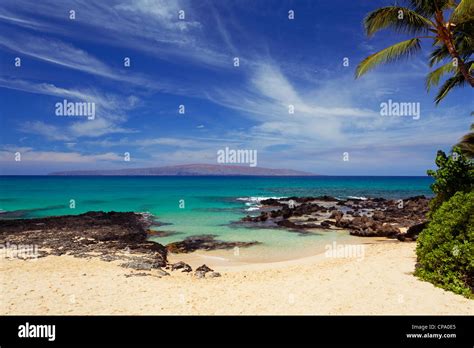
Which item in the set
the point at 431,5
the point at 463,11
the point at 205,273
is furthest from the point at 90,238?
the point at 463,11

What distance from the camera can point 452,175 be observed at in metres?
10.0

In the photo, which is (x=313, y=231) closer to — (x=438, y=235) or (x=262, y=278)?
(x=262, y=278)

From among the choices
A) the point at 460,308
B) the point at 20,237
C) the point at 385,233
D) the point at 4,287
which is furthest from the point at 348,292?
the point at 20,237

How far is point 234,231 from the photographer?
23766 millimetres

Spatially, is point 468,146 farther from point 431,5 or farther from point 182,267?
point 182,267

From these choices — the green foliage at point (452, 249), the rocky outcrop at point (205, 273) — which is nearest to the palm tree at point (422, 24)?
the green foliage at point (452, 249)

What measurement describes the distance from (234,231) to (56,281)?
15194 mm

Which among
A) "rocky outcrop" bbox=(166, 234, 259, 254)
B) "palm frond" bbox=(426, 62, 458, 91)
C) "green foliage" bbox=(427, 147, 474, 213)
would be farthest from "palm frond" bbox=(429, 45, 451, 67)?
"rocky outcrop" bbox=(166, 234, 259, 254)

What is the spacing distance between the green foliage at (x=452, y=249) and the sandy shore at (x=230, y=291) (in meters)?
0.37

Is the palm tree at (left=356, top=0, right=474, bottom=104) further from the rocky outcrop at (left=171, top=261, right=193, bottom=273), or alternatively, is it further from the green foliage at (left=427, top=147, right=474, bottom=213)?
the rocky outcrop at (left=171, top=261, right=193, bottom=273)

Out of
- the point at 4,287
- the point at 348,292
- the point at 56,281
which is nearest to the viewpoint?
the point at 348,292

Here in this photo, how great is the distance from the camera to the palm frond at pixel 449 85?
15.4m

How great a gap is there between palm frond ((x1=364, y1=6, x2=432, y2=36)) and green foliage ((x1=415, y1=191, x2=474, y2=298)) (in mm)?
7139
